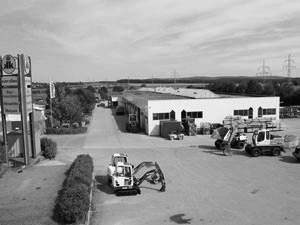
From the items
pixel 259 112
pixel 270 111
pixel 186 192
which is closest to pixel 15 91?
pixel 186 192

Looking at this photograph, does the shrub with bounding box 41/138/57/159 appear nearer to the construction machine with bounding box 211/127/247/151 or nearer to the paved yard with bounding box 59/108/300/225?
the paved yard with bounding box 59/108/300/225

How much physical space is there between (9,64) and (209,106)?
23389mm

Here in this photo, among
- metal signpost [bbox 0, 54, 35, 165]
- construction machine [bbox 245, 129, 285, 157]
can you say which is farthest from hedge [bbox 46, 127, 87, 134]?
construction machine [bbox 245, 129, 285, 157]

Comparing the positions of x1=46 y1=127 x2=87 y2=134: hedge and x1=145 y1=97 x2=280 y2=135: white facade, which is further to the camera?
x1=46 y1=127 x2=87 y2=134: hedge

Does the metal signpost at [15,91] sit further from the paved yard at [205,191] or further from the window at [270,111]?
the window at [270,111]

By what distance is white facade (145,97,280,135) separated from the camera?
122 ft

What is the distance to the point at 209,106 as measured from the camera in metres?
38.7

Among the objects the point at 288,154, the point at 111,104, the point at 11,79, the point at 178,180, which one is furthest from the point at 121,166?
the point at 111,104

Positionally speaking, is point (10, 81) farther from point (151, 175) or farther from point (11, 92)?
point (151, 175)

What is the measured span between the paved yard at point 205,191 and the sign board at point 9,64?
7757 millimetres

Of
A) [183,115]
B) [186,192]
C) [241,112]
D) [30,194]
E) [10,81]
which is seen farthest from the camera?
[241,112]

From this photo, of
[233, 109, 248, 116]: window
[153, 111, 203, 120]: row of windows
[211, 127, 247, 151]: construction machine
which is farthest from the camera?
[233, 109, 248, 116]: window

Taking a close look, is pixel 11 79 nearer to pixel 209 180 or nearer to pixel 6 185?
pixel 6 185

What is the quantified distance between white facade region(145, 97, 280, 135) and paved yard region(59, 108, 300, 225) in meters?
8.24
